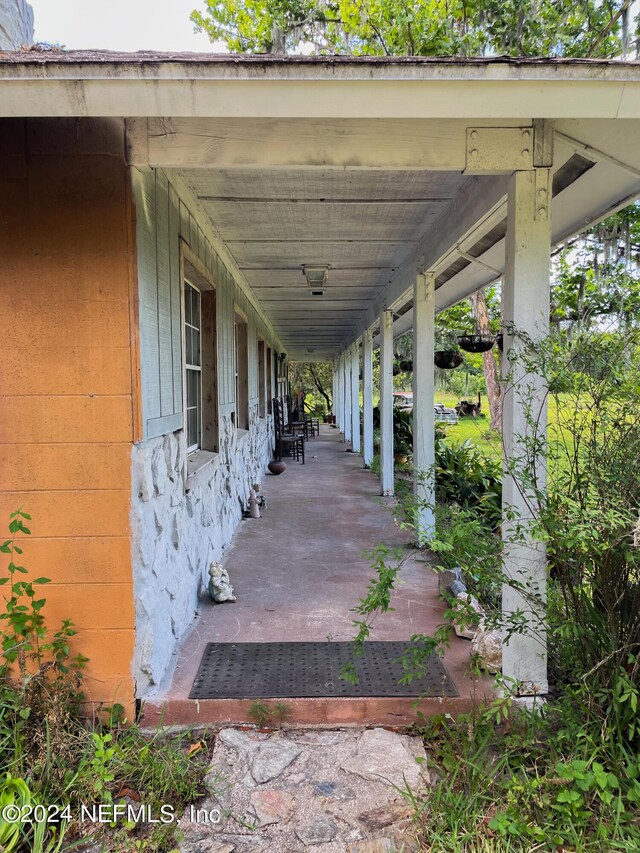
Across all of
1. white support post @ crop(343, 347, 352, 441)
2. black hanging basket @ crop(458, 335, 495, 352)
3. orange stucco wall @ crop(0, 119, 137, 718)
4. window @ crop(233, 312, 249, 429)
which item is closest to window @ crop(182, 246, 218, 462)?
orange stucco wall @ crop(0, 119, 137, 718)

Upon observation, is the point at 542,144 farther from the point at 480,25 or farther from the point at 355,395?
the point at 355,395

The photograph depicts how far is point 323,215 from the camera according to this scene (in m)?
3.53

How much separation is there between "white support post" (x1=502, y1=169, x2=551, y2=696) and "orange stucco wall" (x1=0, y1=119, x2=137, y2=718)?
172 centimetres

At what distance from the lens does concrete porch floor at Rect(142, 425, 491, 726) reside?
2.26 metres

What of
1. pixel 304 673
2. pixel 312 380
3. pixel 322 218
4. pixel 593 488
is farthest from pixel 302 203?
pixel 312 380

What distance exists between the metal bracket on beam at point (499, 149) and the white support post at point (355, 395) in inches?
352

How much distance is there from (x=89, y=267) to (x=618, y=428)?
Answer: 90.5 inches

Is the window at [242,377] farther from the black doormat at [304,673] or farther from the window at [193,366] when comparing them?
the black doormat at [304,673]

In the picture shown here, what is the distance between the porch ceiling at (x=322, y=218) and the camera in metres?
2.94

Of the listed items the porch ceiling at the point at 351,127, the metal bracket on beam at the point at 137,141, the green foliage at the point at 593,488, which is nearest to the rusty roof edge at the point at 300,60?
the porch ceiling at the point at 351,127

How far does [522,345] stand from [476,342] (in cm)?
323

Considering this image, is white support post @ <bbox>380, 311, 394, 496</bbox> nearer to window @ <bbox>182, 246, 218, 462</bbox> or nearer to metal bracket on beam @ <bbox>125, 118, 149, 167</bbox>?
window @ <bbox>182, 246, 218, 462</bbox>

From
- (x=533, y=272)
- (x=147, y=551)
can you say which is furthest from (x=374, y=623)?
(x=533, y=272)

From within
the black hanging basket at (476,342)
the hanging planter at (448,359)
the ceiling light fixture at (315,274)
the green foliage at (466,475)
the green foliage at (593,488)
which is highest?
the ceiling light fixture at (315,274)
